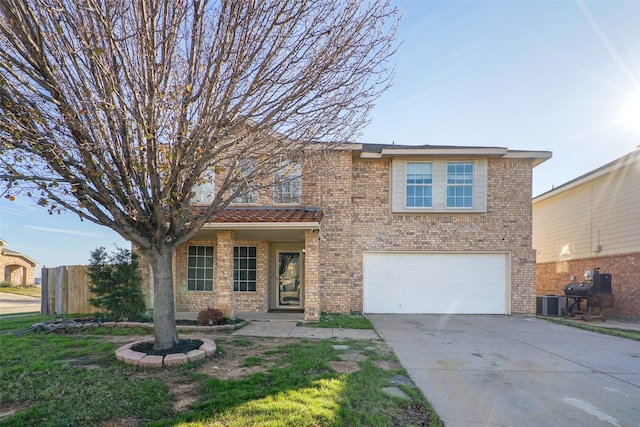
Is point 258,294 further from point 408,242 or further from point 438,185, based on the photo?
point 438,185

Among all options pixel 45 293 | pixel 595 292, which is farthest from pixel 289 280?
pixel 595 292

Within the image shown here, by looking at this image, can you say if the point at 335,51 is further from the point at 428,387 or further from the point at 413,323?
the point at 413,323

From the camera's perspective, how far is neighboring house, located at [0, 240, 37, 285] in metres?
25.3

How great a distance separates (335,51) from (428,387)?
497cm

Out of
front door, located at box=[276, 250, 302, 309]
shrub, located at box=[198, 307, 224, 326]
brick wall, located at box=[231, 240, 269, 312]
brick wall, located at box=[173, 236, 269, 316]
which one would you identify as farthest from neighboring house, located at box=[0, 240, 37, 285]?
shrub, located at box=[198, 307, 224, 326]

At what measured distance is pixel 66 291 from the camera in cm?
1111

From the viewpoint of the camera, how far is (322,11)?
199 inches

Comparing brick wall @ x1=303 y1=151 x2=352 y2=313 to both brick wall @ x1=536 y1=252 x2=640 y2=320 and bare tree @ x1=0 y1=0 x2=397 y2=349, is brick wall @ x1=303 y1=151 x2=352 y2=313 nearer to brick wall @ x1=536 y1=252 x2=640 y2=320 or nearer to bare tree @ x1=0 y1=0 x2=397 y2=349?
bare tree @ x1=0 y1=0 x2=397 y2=349

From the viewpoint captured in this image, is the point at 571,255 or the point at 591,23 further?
the point at 571,255

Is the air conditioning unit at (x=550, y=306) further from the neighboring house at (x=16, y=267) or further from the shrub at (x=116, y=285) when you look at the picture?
the neighboring house at (x=16, y=267)

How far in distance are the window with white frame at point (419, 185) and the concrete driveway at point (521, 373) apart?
14.2ft

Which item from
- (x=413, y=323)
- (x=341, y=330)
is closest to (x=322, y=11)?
(x=341, y=330)

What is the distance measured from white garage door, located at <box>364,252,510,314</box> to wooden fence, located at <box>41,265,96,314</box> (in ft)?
30.0

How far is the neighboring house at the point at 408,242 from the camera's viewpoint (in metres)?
11.6
